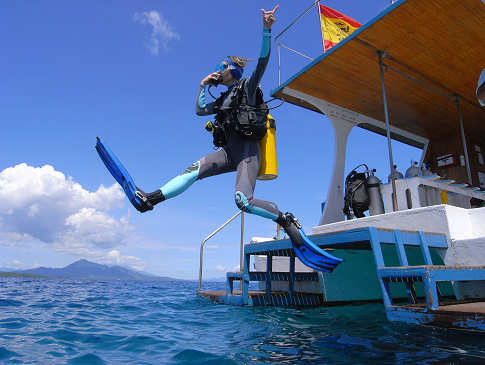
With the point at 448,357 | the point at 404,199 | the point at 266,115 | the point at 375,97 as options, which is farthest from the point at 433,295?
the point at 375,97

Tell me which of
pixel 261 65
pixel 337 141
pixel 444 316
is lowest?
pixel 444 316

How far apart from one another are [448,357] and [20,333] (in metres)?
4.41

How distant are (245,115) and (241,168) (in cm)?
59

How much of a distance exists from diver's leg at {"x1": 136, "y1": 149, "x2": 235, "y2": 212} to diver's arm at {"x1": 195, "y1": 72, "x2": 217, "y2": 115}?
56 centimetres

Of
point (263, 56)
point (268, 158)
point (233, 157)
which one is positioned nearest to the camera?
point (263, 56)

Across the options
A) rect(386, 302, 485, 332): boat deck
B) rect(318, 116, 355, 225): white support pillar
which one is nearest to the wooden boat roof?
rect(318, 116, 355, 225): white support pillar

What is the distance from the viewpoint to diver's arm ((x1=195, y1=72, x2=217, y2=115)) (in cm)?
409

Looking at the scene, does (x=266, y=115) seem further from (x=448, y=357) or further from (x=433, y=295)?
(x=448, y=357)

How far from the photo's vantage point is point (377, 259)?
4137mm

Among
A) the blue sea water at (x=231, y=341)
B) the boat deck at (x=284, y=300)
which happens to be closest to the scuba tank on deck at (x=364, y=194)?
the boat deck at (x=284, y=300)

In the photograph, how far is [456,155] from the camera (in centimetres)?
1265

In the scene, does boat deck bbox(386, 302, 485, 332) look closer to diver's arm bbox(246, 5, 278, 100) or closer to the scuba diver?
the scuba diver

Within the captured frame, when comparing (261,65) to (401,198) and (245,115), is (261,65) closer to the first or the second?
(245,115)

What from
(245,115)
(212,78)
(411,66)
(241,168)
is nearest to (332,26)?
(411,66)
